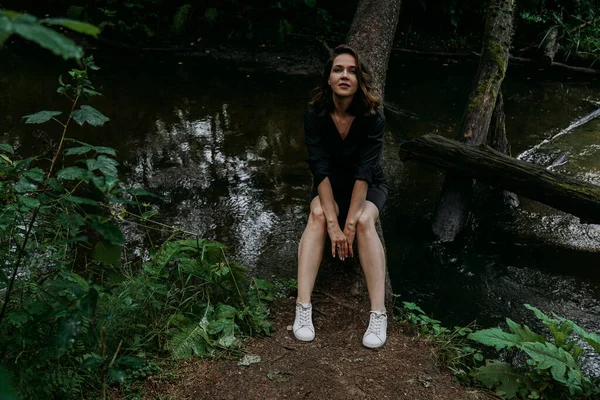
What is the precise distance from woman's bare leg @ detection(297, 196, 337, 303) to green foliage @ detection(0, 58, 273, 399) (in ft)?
0.99

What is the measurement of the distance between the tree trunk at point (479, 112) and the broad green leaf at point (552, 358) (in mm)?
2357

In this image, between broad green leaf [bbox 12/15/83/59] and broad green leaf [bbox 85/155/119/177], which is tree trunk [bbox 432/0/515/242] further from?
broad green leaf [bbox 12/15/83/59]

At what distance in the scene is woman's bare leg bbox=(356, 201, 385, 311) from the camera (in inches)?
136

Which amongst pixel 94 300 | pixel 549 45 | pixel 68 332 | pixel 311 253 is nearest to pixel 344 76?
pixel 311 253

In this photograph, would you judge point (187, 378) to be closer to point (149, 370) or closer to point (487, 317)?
point (149, 370)

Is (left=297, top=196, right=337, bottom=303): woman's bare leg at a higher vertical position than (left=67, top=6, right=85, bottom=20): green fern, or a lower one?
lower

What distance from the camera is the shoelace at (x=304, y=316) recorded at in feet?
11.1

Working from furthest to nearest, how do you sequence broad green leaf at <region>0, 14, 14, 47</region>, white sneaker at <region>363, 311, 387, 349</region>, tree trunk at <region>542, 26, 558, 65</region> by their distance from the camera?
tree trunk at <region>542, 26, 558, 65</region> → white sneaker at <region>363, 311, 387, 349</region> → broad green leaf at <region>0, 14, 14, 47</region>

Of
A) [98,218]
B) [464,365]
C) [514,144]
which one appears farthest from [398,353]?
[514,144]

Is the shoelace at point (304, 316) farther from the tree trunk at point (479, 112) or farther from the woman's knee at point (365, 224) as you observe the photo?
the tree trunk at point (479, 112)

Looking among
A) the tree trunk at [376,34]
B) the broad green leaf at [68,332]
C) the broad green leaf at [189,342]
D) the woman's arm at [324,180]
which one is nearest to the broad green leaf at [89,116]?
the broad green leaf at [68,332]

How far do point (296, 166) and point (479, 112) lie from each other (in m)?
2.19

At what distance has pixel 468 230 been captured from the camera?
18.4ft

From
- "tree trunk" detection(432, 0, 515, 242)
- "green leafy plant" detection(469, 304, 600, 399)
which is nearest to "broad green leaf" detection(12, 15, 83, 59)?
"green leafy plant" detection(469, 304, 600, 399)
